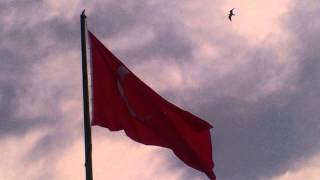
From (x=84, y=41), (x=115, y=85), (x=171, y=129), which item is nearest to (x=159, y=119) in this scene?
(x=171, y=129)

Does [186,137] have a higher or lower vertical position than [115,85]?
lower

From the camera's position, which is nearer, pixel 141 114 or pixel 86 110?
pixel 86 110

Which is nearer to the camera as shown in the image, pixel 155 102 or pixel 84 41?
pixel 84 41

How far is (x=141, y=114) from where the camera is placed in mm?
16938

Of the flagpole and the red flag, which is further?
the red flag

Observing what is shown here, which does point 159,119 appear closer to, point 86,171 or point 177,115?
point 177,115

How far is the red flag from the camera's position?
16266mm

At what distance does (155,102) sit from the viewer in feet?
56.4

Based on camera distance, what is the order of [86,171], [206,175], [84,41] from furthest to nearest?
1. [206,175]
2. [84,41]
3. [86,171]

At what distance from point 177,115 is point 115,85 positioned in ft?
7.30

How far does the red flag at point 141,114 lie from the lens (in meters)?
16.3

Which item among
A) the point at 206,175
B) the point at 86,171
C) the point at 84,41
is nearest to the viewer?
the point at 86,171

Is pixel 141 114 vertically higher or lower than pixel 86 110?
higher

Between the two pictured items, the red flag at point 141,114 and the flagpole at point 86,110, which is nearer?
the flagpole at point 86,110
